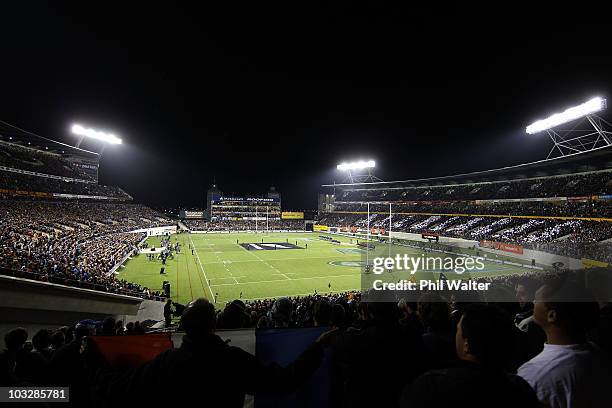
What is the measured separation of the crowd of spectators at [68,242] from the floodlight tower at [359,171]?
58.0m

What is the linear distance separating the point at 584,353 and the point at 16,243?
34.0 m

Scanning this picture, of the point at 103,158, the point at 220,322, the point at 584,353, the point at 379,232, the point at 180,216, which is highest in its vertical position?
the point at 103,158

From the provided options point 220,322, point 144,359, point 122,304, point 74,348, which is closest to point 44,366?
point 74,348

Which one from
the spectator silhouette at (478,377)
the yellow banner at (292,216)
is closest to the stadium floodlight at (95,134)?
the yellow banner at (292,216)

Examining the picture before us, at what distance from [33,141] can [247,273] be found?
5119 cm

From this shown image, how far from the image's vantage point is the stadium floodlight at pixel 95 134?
66281mm

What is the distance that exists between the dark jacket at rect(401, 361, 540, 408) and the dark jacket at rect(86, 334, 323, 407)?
3.71 feet

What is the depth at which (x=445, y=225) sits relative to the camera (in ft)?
199

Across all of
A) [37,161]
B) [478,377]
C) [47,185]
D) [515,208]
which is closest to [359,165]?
[515,208]

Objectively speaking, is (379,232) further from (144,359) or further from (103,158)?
(103,158)

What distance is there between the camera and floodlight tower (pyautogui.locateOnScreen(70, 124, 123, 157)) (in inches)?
2611

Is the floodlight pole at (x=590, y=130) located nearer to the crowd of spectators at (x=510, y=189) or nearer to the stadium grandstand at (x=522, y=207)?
the stadium grandstand at (x=522, y=207)

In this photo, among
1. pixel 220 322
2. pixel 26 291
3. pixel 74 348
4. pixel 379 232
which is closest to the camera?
pixel 74 348

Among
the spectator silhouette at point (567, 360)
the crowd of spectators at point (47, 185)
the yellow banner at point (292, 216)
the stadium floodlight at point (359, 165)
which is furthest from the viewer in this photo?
the yellow banner at point (292, 216)
